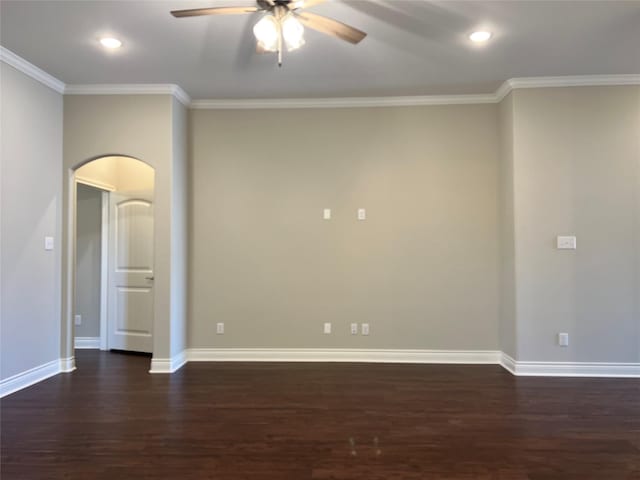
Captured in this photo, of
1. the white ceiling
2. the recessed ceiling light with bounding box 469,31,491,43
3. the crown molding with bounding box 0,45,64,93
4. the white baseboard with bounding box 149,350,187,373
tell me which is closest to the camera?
the white ceiling

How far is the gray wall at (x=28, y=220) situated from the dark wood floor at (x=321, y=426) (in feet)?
1.36

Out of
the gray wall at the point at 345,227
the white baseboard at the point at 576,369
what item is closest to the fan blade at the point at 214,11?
the gray wall at the point at 345,227

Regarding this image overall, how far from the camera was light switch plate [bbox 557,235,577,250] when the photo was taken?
13.0 feet

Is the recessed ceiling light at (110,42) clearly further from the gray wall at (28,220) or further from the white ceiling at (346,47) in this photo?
the gray wall at (28,220)

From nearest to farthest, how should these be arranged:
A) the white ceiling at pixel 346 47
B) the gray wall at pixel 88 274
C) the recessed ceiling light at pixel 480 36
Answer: the white ceiling at pixel 346 47 < the recessed ceiling light at pixel 480 36 < the gray wall at pixel 88 274

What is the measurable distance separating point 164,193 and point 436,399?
3141 mm

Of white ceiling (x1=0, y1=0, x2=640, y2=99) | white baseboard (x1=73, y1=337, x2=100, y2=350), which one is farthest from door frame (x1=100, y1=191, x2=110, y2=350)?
white ceiling (x1=0, y1=0, x2=640, y2=99)

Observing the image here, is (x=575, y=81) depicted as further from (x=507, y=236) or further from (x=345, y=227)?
(x=345, y=227)

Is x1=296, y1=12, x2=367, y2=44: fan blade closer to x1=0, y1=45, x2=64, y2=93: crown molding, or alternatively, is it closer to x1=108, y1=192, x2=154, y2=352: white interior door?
x1=0, y1=45, x2=64, y2=93: crown molding

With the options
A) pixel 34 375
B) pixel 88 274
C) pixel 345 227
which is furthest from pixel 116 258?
pixel 345 227

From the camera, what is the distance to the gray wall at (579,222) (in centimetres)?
395

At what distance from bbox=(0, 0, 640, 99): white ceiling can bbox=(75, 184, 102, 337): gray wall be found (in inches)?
75.4

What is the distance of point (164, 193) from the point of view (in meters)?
4.09

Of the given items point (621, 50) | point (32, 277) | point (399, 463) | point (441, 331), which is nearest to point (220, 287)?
point (32, 277)
